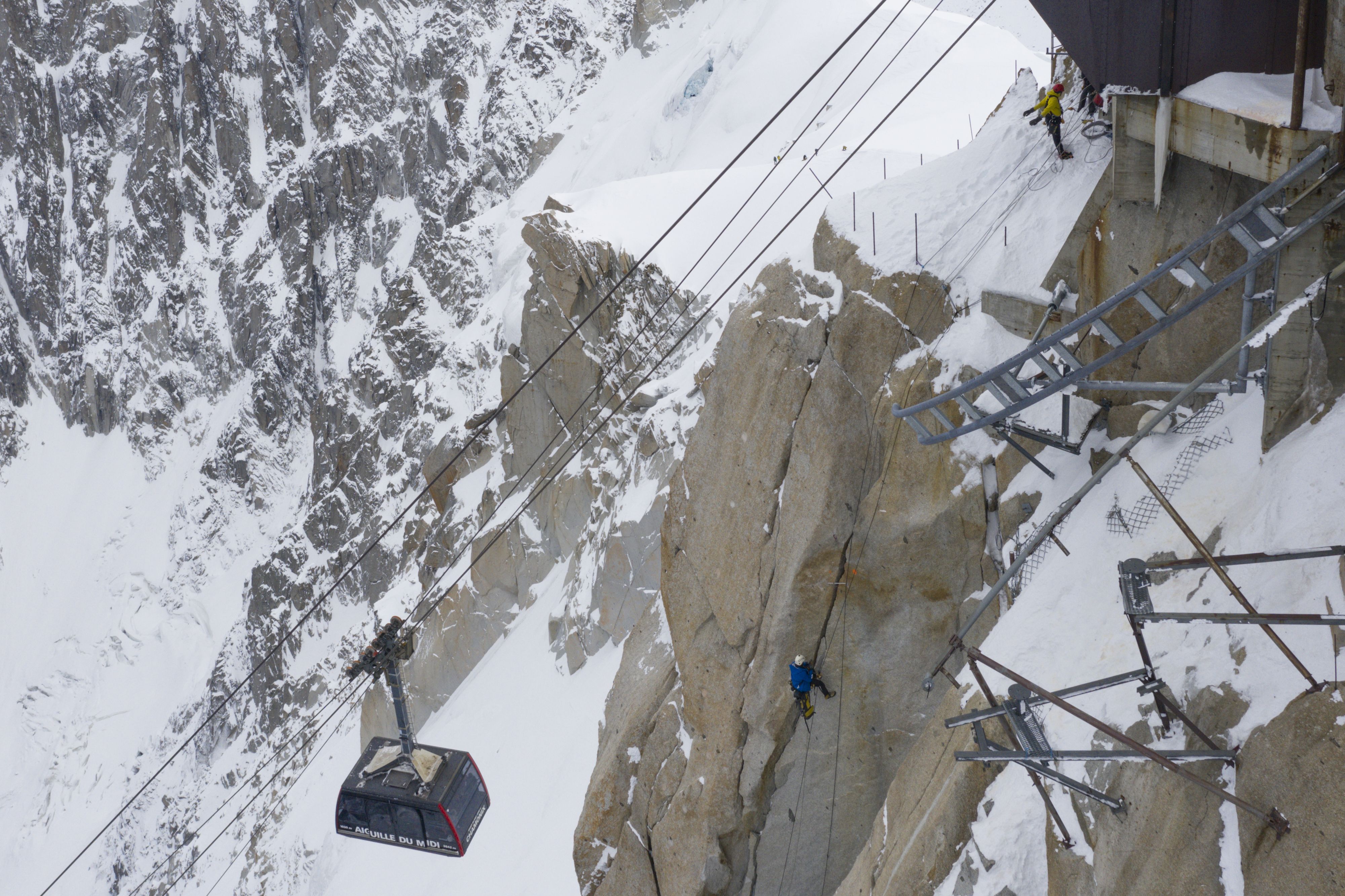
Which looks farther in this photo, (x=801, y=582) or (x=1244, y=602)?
(x=801, y=582)

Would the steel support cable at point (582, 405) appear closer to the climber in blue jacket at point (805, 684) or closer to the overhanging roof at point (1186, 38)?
the climber in blue jacket at point (805, 684)

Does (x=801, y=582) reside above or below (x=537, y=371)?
below

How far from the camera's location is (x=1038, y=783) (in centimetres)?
693

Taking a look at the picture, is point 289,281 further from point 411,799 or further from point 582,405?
point 411,799

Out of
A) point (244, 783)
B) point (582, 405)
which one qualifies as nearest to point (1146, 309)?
point (582, 405)

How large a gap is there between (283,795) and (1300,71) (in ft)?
152

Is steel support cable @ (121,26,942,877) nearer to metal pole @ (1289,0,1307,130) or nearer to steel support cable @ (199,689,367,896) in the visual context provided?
steel support cable @ (199,689,367,896)

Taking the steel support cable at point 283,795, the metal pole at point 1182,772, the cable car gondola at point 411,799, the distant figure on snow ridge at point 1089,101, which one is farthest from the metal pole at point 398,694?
the steel support cable at point 283,795

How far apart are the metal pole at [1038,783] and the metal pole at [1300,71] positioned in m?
4.62

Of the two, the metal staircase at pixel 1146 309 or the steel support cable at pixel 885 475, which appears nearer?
the metal staircase at pixel 1146 309

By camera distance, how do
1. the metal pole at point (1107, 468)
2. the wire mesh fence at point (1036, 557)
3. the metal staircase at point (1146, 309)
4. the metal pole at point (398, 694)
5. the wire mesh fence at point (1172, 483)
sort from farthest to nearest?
1. the metal pole at point (398, 694)
2. the wire mesh fence at point (1036, 557)
3. the wire mesh fence at point (1172, 483)
4. the metal pole at point (1107, 468)
5. the metal staircase at point (1146, 309)

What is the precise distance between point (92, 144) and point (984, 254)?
3591 inches

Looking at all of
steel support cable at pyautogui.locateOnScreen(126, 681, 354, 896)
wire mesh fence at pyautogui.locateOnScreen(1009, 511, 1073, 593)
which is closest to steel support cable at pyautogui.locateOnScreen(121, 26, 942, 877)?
steel support cable at pyautogui.locateOnScreen(126, 681, 354, 896)

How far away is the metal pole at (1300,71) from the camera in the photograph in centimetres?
719
